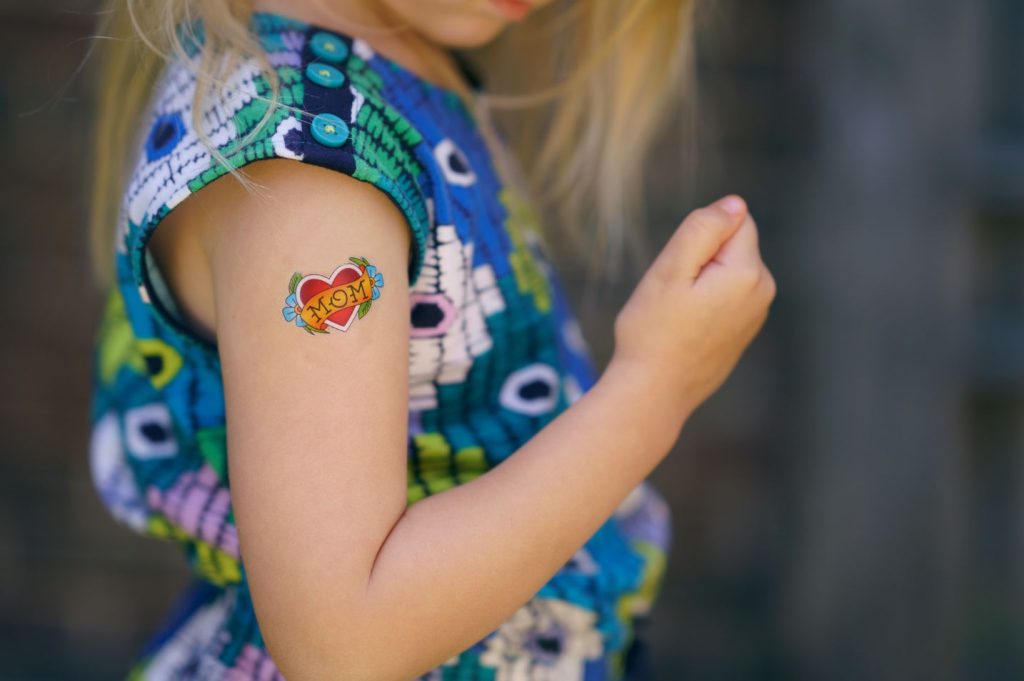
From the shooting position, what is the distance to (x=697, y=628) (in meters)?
2.64

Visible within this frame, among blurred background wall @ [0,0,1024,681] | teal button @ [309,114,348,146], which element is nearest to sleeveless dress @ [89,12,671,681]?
teal button @ [309,114,348,146]

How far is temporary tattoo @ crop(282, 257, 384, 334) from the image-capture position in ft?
2.56

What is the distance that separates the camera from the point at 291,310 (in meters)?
0.78

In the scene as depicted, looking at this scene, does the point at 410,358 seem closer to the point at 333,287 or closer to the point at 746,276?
the point at 333,287

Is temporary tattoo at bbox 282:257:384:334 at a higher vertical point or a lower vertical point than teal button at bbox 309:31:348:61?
lower

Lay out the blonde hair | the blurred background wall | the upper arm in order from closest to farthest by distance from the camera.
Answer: the upper arm → the blonde hair → the blurred background wall

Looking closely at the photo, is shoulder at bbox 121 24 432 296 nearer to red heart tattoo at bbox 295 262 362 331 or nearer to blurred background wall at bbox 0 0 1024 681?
red heart tattoo at bbox 295 262 362 331

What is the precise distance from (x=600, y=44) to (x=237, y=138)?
0.63 m

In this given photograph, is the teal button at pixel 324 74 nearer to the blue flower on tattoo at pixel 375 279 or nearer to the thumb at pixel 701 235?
the blue flower on tattoo at pixel 375 279

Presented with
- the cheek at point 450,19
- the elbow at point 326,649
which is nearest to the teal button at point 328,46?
the cheek at point 450,19

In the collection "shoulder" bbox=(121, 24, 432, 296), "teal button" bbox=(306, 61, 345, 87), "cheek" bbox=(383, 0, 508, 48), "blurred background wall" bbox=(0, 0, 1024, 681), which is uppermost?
"cheek" bbox=(383, 0, 508, 48)

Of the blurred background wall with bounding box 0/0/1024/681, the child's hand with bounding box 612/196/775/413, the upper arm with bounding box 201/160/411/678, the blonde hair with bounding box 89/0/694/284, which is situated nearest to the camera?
the upper arm with bounding box 201/160/411/678

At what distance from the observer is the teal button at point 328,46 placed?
2.87 ft

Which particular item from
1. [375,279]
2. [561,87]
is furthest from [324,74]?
[561,87]
